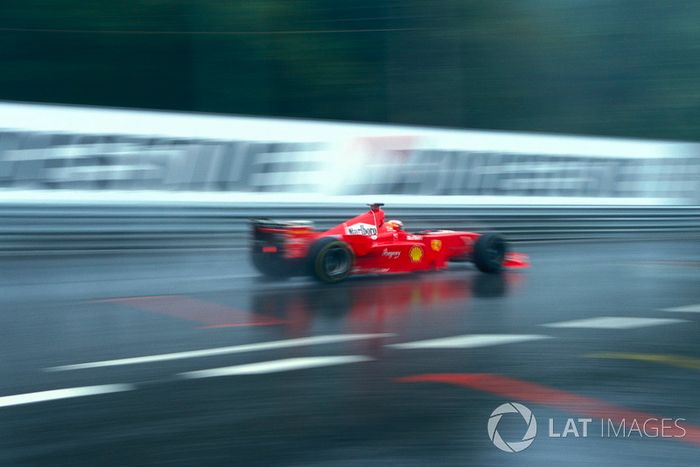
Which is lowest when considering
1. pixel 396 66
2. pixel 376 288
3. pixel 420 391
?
pixel 420 391

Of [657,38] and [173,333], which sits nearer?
[173,333]

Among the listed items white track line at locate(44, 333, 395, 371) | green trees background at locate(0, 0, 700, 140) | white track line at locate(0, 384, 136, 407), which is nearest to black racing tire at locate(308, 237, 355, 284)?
white track line at locate(44, 333, 395, 371)

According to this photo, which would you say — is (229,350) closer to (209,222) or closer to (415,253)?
(415,253)

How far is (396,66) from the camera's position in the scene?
1533 cm

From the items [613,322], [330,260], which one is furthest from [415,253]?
[613,322]

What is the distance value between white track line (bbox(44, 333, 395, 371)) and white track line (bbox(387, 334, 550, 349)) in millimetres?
371

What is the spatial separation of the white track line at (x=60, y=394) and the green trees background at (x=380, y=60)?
26.3ft

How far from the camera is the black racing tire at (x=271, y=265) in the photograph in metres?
9.37

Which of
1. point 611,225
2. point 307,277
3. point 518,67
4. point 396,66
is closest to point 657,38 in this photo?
point 518,67

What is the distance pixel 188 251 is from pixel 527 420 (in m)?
7.95

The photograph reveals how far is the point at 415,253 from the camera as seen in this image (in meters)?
10.1

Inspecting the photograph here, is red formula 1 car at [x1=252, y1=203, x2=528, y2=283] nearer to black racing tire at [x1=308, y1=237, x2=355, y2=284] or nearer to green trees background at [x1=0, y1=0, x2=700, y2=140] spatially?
black racing tire at [x1=308, y1=237, x2=355, y2=284]

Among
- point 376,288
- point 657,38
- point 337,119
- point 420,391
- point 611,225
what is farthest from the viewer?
point 657,38

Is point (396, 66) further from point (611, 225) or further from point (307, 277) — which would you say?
point (307, 277)
